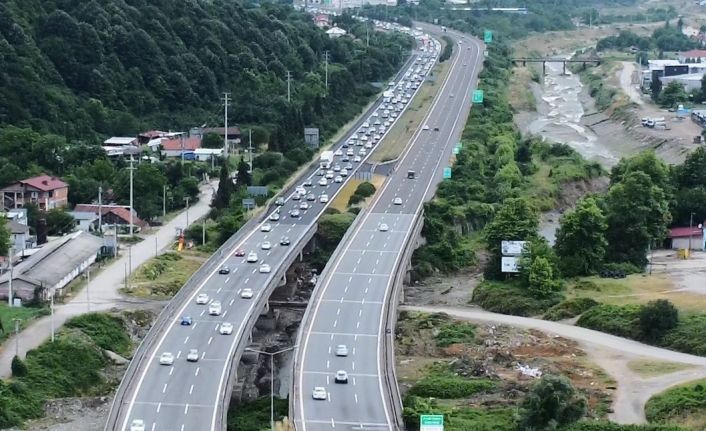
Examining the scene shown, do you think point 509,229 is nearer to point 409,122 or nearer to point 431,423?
point 431,423

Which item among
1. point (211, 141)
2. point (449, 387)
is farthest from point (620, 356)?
point (211, 141)

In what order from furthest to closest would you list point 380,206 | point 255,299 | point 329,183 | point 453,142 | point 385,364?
1. point 453,142
2. point 329,183
3. point 380,206
4. point 255,299
5. point 385,364

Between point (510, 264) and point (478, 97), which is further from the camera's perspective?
point (478, 97)

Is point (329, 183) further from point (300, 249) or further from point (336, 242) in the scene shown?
point (300, 249)

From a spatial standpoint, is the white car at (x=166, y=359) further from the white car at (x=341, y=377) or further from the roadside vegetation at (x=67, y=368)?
the white car at (x=341, y=377)

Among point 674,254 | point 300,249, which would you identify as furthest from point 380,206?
point 674,254
